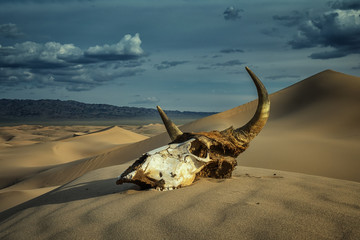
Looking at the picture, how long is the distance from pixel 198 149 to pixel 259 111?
1033mm

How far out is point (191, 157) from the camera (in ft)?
11.2

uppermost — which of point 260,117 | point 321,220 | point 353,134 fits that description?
point 260,117

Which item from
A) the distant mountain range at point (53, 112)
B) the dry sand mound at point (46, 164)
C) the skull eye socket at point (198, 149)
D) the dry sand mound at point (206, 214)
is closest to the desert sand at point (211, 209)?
the dry sand mound at point (206, 214)

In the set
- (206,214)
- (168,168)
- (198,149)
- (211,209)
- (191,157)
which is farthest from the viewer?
(198,149)

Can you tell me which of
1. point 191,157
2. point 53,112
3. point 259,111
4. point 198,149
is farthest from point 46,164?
point 53,112

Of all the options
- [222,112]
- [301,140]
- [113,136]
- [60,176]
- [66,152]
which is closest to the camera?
[301,140]

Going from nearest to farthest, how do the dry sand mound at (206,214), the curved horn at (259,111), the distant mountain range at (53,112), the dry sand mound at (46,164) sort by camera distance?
the dry sand mound at (206,214)
the curved horn at (259,111)
the dry sand mound at (46,164)
the distant mountain range at (53,112)

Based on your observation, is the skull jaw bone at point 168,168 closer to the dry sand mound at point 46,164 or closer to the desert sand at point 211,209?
the desert sand at point 211,209

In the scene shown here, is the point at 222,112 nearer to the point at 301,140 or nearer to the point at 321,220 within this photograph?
the point at 301,140

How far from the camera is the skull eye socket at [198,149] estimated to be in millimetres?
3604

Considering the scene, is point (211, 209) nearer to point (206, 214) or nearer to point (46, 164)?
point (206, 214)

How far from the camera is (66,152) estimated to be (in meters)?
18.4

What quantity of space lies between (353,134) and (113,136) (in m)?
19.5

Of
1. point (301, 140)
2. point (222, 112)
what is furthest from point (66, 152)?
point (301, 140)
